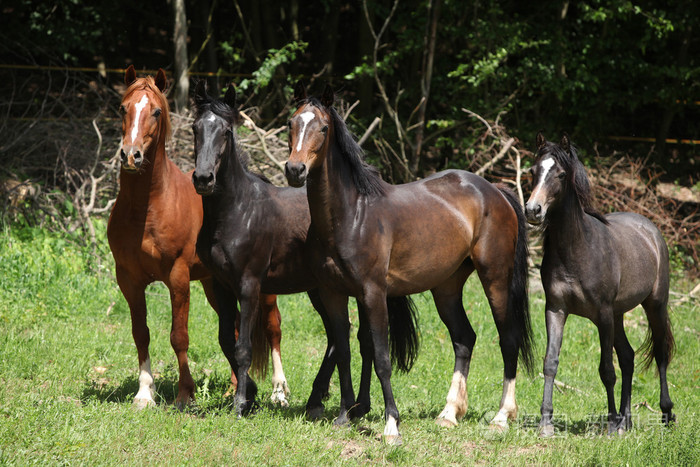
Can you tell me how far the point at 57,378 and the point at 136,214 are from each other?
172 centimetres

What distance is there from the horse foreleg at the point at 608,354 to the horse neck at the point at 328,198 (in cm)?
217

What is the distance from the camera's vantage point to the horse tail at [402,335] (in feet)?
20.6

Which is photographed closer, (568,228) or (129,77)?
(568,228)

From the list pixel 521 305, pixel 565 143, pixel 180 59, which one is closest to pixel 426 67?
pixel 180 59

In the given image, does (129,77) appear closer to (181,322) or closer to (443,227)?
(181,322)

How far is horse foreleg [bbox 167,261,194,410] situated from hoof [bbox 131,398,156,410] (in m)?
0.20

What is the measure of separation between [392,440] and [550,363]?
142 centimetres

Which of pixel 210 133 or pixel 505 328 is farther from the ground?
pixel 210 133

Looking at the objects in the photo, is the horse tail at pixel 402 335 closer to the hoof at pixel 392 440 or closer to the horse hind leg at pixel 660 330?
the hoof at pixel 392 440

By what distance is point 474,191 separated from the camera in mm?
6258

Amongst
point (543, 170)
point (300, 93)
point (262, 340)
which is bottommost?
point (262, 340)

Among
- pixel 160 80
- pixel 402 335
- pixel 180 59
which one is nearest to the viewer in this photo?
pixel 160 80

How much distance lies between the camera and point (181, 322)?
Result: 5.85m

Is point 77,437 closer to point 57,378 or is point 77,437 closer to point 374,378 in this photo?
point 57,378
